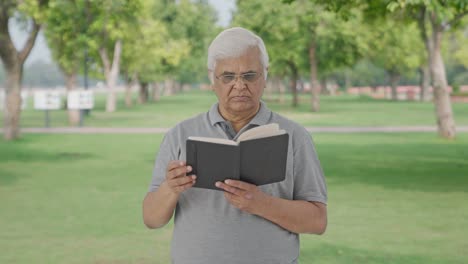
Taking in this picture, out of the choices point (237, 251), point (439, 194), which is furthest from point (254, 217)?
Answer: point (439, 194)

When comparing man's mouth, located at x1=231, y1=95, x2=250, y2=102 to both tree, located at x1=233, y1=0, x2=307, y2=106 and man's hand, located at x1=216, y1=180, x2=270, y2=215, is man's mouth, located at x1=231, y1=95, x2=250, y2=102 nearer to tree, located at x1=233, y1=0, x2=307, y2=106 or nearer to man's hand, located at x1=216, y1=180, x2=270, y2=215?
man's hand, located at x1=216, y1=180, x2=270, y2=215

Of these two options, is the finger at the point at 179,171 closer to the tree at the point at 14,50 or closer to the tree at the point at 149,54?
the tree at the point at 14,50

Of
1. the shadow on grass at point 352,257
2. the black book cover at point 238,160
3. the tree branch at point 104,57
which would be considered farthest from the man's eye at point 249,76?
the tree branch at point 104,57

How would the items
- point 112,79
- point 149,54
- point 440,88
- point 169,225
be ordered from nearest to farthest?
point 169,225, point 440,88, point 112,79, point 149,54

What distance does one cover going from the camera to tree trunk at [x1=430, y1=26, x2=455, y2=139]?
23.9 metres

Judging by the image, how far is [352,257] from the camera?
8.10 metres

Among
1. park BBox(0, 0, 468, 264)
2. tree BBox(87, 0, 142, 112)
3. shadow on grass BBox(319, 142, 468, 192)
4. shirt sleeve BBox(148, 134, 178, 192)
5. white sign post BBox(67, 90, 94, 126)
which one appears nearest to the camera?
shirt sleeve BBox(148, 134, 178, 192)

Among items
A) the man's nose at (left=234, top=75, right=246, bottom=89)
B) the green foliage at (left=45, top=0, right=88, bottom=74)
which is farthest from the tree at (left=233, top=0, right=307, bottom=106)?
the man's nose at (left=234, top=75, right=246, bottom=89)

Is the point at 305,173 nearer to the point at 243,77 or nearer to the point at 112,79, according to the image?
the point at 243,77

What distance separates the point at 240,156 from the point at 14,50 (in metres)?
22.2

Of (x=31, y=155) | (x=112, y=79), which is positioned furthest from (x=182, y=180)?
(x=112, y=79)

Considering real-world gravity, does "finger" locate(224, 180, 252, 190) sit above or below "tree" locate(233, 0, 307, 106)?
below

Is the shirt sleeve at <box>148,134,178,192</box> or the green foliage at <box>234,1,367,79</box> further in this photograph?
the green foliage at <box>234,1,367,79</box>

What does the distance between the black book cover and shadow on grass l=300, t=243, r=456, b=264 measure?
4895 millimetres
